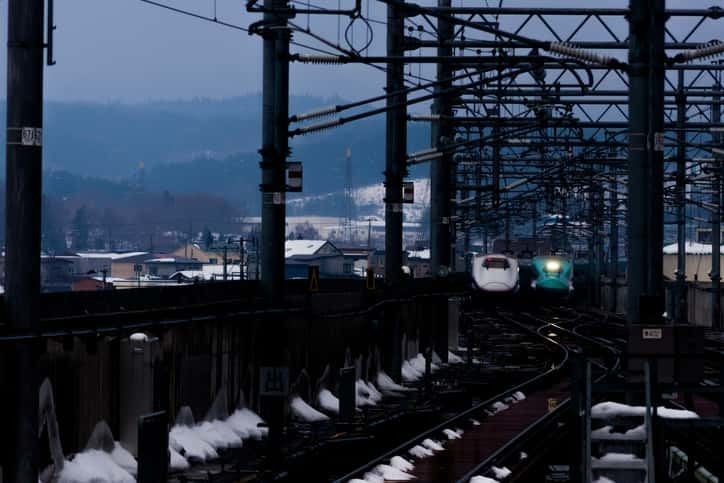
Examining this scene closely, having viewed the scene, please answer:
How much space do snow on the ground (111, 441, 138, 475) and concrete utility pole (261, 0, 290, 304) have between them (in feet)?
16.2

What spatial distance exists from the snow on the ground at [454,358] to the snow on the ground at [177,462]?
2678cm

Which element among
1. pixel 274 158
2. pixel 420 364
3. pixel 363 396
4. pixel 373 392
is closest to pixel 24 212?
pixel 274 158

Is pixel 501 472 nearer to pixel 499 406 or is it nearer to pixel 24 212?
pixel 24 212

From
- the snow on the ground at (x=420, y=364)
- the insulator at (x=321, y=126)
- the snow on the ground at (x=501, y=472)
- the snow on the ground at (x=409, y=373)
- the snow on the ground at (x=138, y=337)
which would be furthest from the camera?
the snow on the ground at (x=420, y=364)

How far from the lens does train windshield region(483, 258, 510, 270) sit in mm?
81750

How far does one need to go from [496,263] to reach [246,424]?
5773cm

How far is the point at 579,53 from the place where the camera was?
2270 centimetres

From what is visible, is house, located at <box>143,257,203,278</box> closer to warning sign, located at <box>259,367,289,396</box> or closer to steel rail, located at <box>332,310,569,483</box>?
steel rail, located at <box>332,310,569,483</box>

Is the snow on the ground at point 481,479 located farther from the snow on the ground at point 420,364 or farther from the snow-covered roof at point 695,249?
the snow-covered roof at point 695,249

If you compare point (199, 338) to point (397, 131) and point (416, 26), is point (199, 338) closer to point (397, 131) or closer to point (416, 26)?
point (397, 131)

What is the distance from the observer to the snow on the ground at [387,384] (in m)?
36.0

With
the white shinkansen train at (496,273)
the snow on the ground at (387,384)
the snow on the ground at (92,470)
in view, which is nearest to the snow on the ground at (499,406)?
Result: the snow on the ground at (387,384)

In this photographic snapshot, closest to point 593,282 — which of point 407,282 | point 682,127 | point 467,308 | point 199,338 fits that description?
point 467,308

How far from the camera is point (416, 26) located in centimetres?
4038
